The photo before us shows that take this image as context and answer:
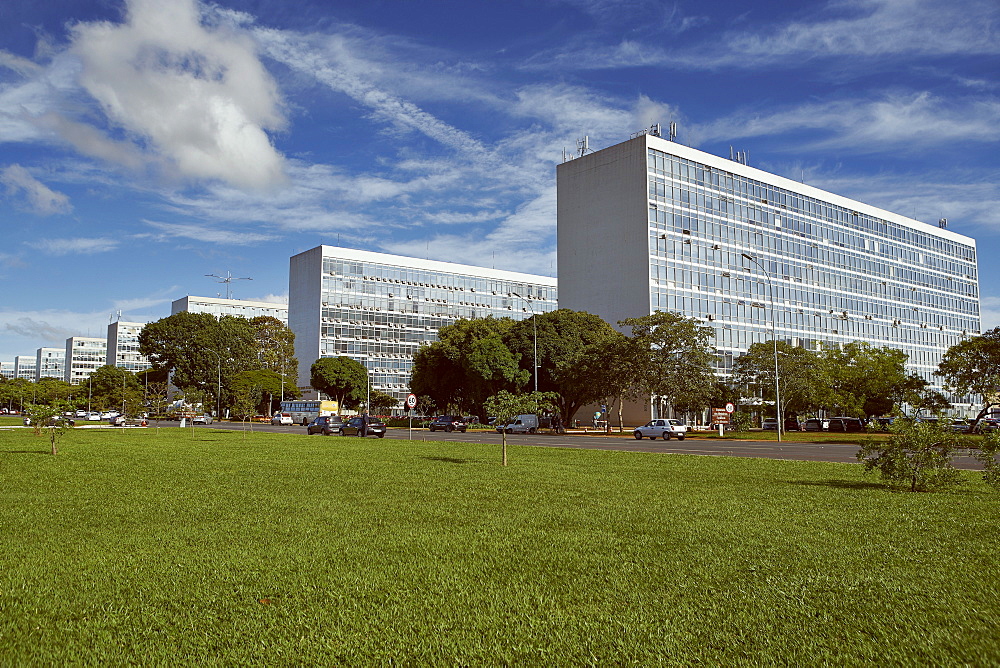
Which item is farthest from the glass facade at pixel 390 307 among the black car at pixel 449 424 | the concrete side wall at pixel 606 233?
the black car at pixel 449 424

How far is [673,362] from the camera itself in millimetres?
58125

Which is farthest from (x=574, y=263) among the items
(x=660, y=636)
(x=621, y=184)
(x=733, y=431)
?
(x=660, y=636)

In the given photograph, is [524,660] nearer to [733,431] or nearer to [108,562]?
[108,562]

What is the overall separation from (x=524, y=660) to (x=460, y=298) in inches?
4878

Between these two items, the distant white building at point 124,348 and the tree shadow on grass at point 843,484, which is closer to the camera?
the tree shadow on grass at point 843,484

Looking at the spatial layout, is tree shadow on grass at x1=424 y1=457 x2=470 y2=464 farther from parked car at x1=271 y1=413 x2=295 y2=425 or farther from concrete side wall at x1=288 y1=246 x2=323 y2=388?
concrete side wall at x1=288 y1=246 x2=323 y2=388

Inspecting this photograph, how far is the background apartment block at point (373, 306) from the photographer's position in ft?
375

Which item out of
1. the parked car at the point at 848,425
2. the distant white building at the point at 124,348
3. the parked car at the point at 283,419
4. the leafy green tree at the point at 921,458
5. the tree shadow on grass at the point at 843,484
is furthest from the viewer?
the distant white building at the point at 124,348

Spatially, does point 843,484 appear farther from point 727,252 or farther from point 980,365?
point 727,252

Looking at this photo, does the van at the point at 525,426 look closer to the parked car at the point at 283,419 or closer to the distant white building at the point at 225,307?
the parked car at the point at 283,419

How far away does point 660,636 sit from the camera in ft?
17.0

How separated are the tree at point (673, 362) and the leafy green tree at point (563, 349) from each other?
642 cm

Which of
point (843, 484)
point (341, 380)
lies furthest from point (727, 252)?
point (843, 484)

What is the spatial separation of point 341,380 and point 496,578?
96.0 meters
